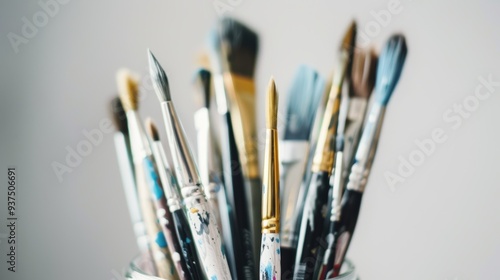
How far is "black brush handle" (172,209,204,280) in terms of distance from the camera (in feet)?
1.03

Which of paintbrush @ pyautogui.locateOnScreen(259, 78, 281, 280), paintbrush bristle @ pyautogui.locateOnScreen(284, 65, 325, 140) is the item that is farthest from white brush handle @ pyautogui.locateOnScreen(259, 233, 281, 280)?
paintbrush bristle @ pyautogui.locateOnScreen(284, 65, 325, 140)

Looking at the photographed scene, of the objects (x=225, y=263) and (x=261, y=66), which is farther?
(x=261, y=66)

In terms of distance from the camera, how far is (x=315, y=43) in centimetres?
42

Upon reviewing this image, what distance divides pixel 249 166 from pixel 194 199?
0.08 meters

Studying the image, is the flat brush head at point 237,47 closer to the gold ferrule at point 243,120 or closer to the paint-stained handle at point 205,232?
the gold ferrule at point 243,120

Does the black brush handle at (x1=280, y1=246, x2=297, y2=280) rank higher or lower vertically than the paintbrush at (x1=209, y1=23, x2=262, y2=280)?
lower

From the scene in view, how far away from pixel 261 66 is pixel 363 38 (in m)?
0.09

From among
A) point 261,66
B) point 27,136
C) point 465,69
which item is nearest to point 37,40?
point 27,136

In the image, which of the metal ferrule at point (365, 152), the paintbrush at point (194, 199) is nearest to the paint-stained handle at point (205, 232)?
the paintbrush at point (194, 199)

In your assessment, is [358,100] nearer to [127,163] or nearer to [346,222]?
[346,222]

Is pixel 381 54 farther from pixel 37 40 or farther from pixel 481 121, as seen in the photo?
pixel 37 40

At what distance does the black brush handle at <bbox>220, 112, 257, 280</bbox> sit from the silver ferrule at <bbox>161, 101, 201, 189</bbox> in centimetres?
5

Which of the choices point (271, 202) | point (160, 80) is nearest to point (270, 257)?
point (271, 202)

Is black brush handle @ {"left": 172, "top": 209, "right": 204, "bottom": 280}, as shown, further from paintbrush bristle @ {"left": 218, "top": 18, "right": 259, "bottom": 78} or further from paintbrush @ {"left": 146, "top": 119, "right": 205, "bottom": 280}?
paintbrush bristle @ {"left": 218, "top": 18, "right": 259, "bottom": 78}
